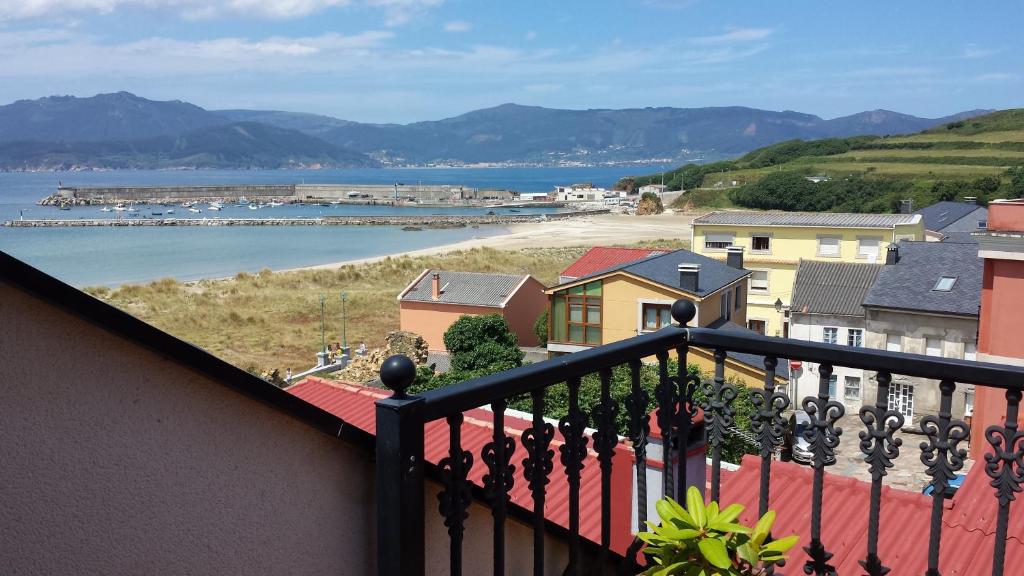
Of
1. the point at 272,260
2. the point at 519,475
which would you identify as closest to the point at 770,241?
the point at 519,475

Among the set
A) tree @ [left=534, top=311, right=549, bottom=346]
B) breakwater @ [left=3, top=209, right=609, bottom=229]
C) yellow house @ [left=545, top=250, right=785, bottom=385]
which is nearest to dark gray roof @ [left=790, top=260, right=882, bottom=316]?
yellow house @ [left=545, top=250, right=785, bottom=385]

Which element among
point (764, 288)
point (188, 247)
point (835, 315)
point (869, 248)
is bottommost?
point (188, 247)

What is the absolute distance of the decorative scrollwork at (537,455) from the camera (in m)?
2.70

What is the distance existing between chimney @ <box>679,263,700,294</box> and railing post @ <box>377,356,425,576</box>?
75.3 ft

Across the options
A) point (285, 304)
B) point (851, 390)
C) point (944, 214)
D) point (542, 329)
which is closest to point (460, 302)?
point (542, 329)

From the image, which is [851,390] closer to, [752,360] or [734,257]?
[752,360]

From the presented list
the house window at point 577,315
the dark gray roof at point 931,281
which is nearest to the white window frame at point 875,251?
the dark gray roof at point 931,281

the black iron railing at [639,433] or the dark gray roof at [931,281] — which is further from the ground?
the black iron railing at [639,433]

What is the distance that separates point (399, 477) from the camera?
236 centimetres

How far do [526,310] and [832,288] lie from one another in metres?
12.2

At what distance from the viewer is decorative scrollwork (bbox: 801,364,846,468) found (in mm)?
2980

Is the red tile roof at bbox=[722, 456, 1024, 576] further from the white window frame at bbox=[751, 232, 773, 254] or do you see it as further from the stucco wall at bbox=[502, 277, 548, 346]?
the white window frame at bbox=[751, 232, 773, 254]

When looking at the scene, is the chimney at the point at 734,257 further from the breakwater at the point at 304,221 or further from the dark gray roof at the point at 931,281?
the breakwater at the point at 304,221

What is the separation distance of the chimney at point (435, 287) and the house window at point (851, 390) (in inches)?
634
